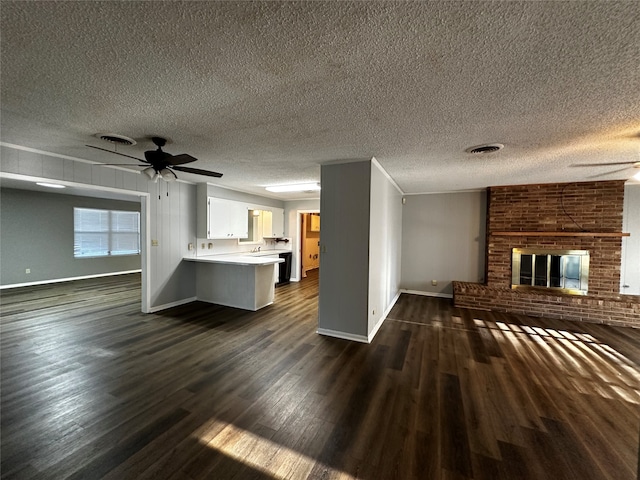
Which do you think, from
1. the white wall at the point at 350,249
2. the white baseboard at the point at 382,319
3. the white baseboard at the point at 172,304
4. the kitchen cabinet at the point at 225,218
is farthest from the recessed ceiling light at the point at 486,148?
the white baseboard at the point at 172,304

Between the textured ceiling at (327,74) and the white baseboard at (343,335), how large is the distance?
241 centimetres

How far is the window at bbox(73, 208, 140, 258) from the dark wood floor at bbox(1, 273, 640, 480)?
4.00 m

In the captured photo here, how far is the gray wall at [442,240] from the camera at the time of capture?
5648 mm

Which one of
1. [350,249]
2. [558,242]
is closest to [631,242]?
[558,242]

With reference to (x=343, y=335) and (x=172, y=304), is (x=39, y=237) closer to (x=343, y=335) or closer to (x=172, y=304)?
(x=172, y=304)

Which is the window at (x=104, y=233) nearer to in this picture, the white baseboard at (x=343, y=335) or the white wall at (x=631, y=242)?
the white baseboard at (x=343, y=335)

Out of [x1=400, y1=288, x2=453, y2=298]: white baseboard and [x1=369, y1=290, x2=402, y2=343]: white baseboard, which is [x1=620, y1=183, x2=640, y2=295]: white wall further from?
[x1=369, y1=290, x2=402, y2=343]: white baseboard

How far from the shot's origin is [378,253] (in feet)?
12.5

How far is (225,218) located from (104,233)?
5099 mm

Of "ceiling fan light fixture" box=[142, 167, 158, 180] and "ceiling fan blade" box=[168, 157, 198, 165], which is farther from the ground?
"ceiling fan blade" box=[168, 157, 198, 165]

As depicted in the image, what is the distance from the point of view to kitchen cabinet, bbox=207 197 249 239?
17.3ft

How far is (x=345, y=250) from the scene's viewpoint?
3.51m

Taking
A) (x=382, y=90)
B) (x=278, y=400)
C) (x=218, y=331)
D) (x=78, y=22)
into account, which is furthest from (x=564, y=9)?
(x=218, y=331)

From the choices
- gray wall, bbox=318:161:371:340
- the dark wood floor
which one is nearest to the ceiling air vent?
gray wall, bbox=318:161:371:340
